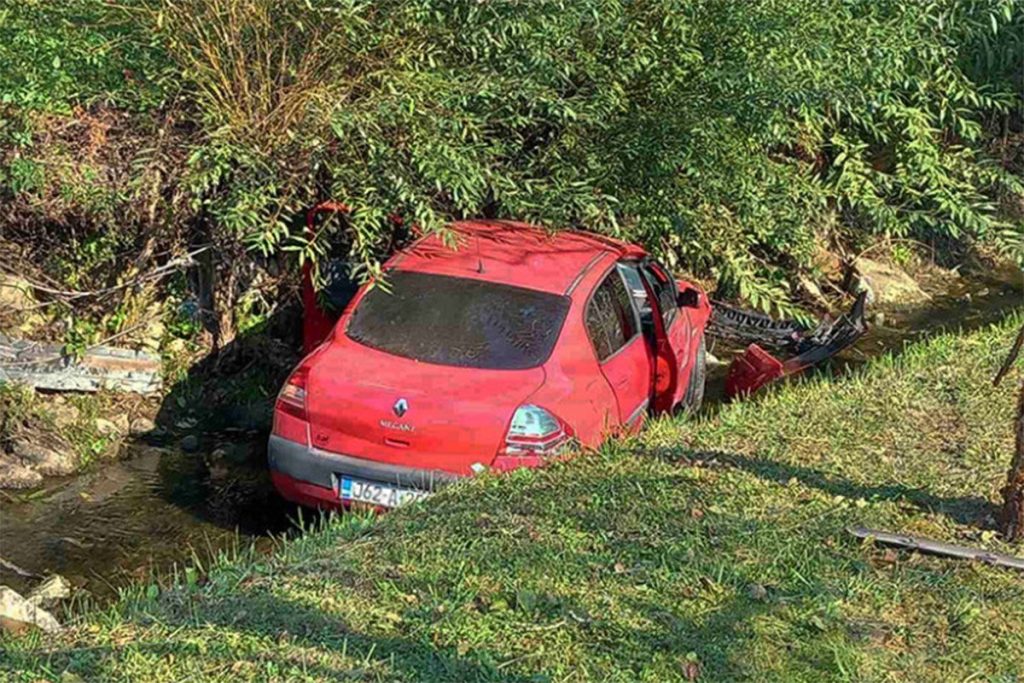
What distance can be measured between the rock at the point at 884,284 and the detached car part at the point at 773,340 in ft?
7.79

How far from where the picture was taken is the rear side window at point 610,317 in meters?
7.62

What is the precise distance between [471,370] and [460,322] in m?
0.45

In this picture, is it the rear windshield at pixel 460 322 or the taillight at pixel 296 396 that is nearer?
the taillight at pixel 296 396

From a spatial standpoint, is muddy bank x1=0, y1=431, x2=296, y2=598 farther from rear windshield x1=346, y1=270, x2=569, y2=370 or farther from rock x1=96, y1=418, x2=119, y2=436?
rear windshield x1=346, y1=270, x2=569, y2=370

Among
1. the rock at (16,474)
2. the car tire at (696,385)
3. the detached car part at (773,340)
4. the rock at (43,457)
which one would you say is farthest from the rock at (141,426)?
the detached car part at (773,340)

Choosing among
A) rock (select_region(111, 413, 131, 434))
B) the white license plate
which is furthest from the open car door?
rock (select_region(111, 413, 131, 434))

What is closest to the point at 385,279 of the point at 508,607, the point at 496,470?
the point at 496,470

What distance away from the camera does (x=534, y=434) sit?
6730 mm

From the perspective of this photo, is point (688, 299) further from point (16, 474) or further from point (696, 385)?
point (16, 474)

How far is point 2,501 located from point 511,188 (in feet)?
13.4

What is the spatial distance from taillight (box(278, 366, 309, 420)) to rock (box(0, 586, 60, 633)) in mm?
1688

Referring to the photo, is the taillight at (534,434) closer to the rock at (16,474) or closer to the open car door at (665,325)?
the open car door at (665,325)

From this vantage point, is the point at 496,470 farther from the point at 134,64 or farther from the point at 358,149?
the point at 134,64

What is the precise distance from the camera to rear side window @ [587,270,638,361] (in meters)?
7.62
